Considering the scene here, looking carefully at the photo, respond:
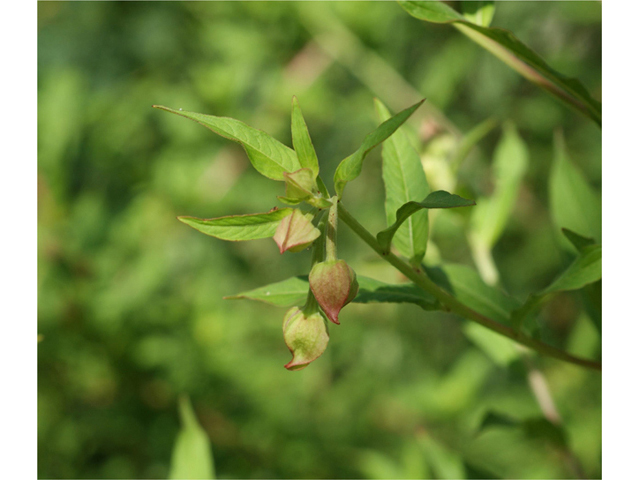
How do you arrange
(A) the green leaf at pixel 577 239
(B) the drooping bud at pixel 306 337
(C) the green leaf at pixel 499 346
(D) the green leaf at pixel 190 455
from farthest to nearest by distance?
(C) the green leaf at pixel 499 346
(D) the green leaf at pixel 190 455
(A) the green leaf at pixel 577 239
(B) the drooping bud at pixel 306 337

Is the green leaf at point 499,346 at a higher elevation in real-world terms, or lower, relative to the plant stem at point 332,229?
lower

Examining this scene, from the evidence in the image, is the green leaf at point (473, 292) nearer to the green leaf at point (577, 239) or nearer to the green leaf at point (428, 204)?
the green leaf at point (577, 239)

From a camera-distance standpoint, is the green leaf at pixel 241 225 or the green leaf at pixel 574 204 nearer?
the green leaf at pixel 241 225

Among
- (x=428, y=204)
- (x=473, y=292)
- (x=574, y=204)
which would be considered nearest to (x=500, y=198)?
(x=574, y=204)

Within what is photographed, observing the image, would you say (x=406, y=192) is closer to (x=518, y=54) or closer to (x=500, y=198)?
Answer: (x=518, y=54)

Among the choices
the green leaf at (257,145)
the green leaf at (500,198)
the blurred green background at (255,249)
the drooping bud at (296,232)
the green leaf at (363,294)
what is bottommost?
the blurred green background at (255,249)

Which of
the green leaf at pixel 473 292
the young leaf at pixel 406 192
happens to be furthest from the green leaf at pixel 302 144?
the green leaf at pixel 473 292

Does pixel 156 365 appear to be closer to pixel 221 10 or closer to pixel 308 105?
pixel 308 105
